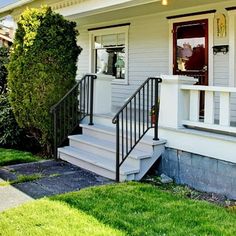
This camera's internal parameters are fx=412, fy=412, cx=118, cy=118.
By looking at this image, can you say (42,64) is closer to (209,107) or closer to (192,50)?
(192,50)

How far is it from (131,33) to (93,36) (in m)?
1.89

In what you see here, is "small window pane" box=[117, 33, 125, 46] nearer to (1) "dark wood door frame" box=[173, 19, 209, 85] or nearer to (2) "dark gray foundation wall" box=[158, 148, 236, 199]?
(1) "dark wood door frame" box=[173, 19, 209, 85]

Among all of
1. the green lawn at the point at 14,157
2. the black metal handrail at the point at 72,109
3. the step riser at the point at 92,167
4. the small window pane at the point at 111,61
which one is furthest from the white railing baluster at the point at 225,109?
the small window pane at the point at 111,61

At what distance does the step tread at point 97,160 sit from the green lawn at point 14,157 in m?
0.65

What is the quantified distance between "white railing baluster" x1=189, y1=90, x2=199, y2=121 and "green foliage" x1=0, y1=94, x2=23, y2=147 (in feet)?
13.9

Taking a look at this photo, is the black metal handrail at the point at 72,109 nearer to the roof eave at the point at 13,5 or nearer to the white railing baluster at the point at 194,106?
the white railing baluster at the point at 194,106

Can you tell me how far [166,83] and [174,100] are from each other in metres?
0.31

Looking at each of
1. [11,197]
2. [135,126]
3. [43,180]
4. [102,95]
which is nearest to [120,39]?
→ [102,95]

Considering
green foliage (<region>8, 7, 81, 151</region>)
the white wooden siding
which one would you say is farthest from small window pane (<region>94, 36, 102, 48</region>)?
green foliage (<region>8, 7, 81, 151</region>)

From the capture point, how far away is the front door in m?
8.42

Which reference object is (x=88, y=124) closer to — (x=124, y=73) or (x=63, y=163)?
(x=63, y=163)

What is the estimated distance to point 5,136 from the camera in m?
9.02

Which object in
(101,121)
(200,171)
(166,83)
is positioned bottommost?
(200,171)

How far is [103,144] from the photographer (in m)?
7.18
